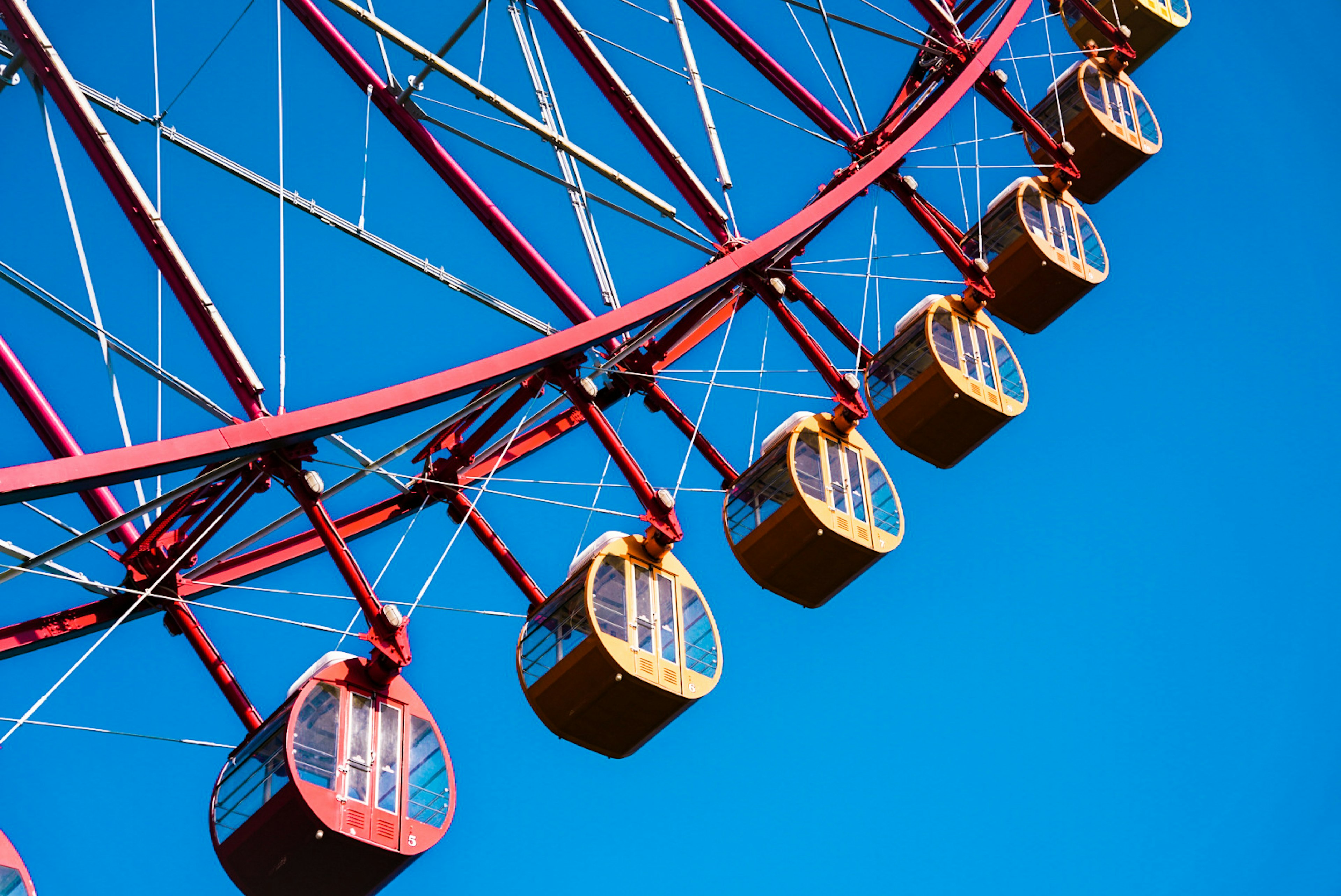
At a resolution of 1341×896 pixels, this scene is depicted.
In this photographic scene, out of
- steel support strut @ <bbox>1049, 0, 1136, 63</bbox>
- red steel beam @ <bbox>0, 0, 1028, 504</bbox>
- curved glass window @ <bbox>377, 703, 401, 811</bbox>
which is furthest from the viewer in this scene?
steel support strut @ <bbox>1049, 0, 1136, 63</bbox>

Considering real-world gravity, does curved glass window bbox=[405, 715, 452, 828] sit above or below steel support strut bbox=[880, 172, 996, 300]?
below

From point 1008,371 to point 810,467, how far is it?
5.23m

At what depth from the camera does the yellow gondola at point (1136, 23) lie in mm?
34094

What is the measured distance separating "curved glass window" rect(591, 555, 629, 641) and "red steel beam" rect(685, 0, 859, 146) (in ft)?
32.6

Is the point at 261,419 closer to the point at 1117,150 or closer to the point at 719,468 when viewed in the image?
the point at 719,468

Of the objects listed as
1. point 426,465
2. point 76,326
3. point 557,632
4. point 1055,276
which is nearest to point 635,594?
point 557,632

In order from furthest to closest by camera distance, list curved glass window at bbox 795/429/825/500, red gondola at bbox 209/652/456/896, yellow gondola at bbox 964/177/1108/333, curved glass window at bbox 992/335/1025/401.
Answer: yellow gondola at bbox 964/177/1108/333
curved glass window at bbox 992/335/1025/401
curved glass window at bbox 795/429/825/500
red gondola at bbox 209/652/456/896

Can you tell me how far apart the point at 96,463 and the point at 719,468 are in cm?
982

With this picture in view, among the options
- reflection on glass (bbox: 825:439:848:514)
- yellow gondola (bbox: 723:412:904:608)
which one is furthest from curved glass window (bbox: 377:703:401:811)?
reflection on glass (bbox: 825:439:848:514)

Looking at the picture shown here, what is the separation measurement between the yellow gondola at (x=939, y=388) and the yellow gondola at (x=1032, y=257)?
90.0 inches

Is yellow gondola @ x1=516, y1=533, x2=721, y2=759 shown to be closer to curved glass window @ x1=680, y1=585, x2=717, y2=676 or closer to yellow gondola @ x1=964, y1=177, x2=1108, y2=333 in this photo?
curved glass window @ x1=680, y1=585, x2=717, y2=676

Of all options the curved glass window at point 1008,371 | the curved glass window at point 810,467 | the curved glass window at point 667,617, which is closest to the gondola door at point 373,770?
the curved glass window at point 667,617

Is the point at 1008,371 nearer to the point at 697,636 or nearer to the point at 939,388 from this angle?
the point at 939,388

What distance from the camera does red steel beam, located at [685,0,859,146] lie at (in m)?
25.1
